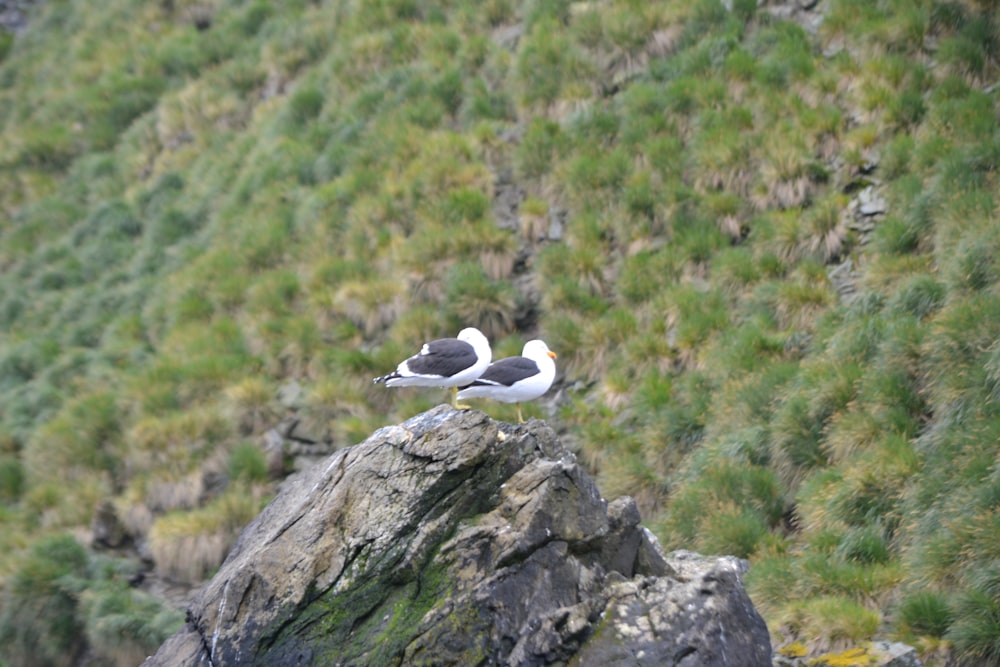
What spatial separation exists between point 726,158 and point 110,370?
11144 mm

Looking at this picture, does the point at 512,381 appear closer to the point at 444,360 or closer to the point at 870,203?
the point at 444,360

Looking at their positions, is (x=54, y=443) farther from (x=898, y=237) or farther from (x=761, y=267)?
(x=898, y=237)

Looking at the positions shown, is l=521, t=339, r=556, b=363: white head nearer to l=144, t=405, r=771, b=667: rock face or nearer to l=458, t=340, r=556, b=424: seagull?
l=458, t=340, r=556, b=424: seagull

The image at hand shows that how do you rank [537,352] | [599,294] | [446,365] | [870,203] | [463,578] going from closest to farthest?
[463,578]
[446,365]
[537,352]
[870,203]
[599,294]

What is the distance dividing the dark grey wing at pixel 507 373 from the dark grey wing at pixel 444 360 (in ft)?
1.16

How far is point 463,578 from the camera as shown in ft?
23.8

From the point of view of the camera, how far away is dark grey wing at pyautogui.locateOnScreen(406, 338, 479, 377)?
9.05 meters

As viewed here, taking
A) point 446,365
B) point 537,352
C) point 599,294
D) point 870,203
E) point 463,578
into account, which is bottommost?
point 599,294

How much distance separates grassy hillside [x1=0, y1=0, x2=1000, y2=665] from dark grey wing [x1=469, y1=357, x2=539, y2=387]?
2.89 metres

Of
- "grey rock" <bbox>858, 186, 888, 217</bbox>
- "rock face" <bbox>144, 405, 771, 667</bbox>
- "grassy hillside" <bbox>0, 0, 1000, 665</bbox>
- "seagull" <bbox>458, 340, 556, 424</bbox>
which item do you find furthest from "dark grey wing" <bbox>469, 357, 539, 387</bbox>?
"grey rock" <bbox>858, 186, 888, 217</bbox>

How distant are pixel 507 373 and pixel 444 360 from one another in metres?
0.67

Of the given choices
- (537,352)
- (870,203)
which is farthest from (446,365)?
(870,203)

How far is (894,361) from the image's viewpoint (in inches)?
425

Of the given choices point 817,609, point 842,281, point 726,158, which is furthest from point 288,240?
point 817,609
